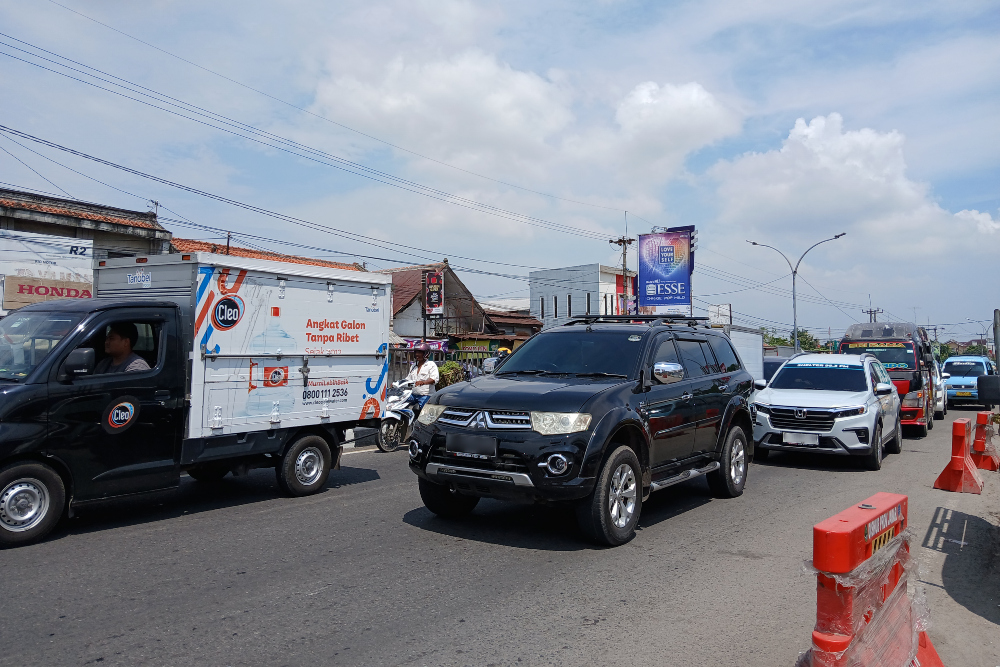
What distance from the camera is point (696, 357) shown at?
8.40 meters

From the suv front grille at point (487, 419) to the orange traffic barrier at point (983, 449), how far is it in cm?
754

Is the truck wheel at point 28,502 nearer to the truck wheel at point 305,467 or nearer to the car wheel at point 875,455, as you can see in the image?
the truck wheel at point 305,467

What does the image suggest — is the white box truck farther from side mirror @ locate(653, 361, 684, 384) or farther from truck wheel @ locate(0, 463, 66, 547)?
side mirror @ locate(653, 361, 684, 384)

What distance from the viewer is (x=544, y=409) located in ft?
19.9

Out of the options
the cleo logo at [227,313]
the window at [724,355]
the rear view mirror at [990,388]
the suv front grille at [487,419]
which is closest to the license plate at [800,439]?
the window at [724,355]

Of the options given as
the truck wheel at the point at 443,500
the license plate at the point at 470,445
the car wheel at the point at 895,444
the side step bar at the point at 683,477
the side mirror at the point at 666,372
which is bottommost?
the car wheel at the point at 895,444

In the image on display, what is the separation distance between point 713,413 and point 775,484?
2.32 m

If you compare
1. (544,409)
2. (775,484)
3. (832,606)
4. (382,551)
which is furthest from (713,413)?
(832,606)

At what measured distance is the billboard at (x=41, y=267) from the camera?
1858 cm

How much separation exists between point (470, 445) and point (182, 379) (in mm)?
3028

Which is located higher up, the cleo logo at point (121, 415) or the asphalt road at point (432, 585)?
the cleo logo at point (121, 415)

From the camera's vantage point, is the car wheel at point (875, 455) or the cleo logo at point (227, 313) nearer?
the cleo logo at point (227, 313)

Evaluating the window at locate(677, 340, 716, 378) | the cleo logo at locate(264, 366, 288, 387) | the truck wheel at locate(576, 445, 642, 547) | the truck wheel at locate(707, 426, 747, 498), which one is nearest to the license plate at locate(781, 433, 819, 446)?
the truck wheel at locate(707, 426, 747, 498)

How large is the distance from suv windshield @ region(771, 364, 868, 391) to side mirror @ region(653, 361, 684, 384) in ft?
20.8
